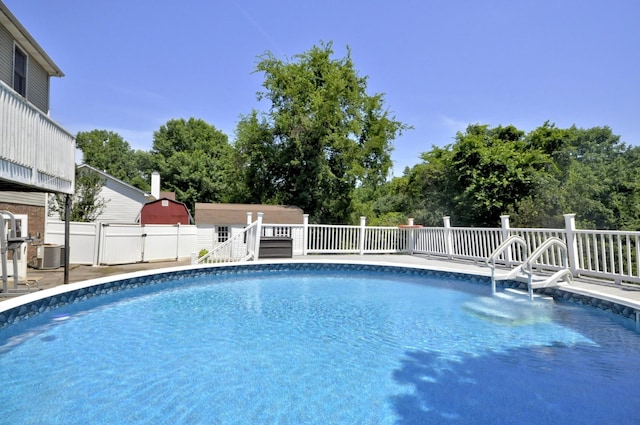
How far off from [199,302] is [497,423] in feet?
17.8

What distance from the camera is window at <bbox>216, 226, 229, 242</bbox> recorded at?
1486 cm

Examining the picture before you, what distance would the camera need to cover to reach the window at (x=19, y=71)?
8645mm

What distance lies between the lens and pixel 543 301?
21.1 ft

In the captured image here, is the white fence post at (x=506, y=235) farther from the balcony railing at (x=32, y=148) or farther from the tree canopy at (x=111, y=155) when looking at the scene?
the tree canopy at (x=111, y=155)

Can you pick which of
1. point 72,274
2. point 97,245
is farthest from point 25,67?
point 72,274

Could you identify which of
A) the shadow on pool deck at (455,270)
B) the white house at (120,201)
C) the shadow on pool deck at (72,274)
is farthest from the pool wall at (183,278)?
the white house at (120,201)

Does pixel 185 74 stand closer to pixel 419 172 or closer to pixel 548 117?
pixel 419 172

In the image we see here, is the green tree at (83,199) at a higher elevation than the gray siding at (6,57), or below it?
below

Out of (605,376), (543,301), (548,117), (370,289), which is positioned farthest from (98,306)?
(548,117)

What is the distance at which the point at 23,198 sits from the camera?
9.15 meters

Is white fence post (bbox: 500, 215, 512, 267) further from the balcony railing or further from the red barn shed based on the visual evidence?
the red barn shed

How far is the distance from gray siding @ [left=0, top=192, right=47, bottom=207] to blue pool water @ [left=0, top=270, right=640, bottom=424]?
443 centimetres

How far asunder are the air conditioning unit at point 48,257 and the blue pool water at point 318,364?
3.73 metres

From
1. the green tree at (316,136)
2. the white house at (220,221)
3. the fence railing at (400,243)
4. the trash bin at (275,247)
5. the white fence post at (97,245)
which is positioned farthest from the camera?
the green tree at (316,136)
